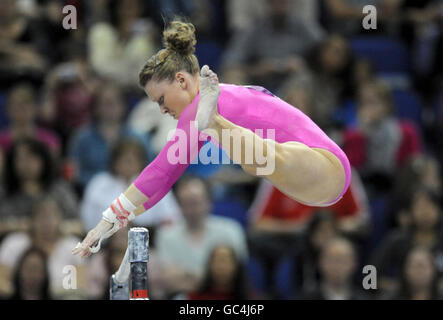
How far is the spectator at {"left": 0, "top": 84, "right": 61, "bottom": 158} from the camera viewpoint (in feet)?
20.0

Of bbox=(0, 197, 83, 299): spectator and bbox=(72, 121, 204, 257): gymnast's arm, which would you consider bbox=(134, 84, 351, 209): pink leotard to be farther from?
bbox=(0, 197, 83, 299): spectator

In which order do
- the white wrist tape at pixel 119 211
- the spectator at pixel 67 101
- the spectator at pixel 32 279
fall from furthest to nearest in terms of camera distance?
the spectator at pixel 67 101, the spectator at pixel 32 279, the white wrist tape at pixel 119 211

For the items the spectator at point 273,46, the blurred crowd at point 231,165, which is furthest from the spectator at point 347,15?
the spectator at point 273,46

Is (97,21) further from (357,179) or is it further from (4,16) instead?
(357,179)

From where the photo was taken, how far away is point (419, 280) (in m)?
5.01

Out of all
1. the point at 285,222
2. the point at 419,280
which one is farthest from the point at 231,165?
the point at 419,280

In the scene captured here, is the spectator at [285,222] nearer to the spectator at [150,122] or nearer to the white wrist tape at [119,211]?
the spectator at [150,122]

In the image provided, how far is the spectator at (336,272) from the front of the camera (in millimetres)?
5062

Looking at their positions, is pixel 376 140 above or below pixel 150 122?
below

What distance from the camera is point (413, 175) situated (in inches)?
233

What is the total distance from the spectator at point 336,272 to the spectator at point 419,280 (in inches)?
9.9

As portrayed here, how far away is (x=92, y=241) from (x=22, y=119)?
322 cm

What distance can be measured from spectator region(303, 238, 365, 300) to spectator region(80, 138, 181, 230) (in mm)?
1100

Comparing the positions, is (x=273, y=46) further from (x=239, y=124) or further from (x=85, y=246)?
(x=85, y=246)
